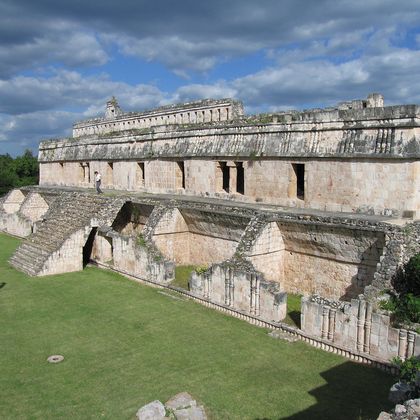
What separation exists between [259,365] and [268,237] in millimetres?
4577

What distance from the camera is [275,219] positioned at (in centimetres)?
1281

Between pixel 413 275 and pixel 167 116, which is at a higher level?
pixel 167 116

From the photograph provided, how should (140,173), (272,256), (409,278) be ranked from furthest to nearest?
(140,173)
(272,256)
(409,278)

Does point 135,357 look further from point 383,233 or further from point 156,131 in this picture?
point 156,131

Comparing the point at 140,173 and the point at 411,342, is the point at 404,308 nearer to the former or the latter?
the point at 411,342

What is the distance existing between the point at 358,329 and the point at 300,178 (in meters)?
7.31

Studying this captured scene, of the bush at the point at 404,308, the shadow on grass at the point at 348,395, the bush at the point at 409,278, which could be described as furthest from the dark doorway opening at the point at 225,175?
the shadow on grass at the point at 348,395

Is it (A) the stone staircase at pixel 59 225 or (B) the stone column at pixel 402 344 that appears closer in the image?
(B) the stone column at pixel 402 344

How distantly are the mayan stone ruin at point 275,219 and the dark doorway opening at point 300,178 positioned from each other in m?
0.06

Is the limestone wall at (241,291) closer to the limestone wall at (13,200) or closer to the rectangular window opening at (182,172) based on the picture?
the rectangular window opening at (182,172)

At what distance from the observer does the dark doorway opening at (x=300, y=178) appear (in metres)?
14.8

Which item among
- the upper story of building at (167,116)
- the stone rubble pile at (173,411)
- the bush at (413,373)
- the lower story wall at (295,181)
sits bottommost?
the stone rubble pile at (173,411)

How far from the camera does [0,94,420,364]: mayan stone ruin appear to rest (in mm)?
10133

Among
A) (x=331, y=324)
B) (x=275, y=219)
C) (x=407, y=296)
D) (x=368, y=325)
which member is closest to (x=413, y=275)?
(x=407, y=296)
